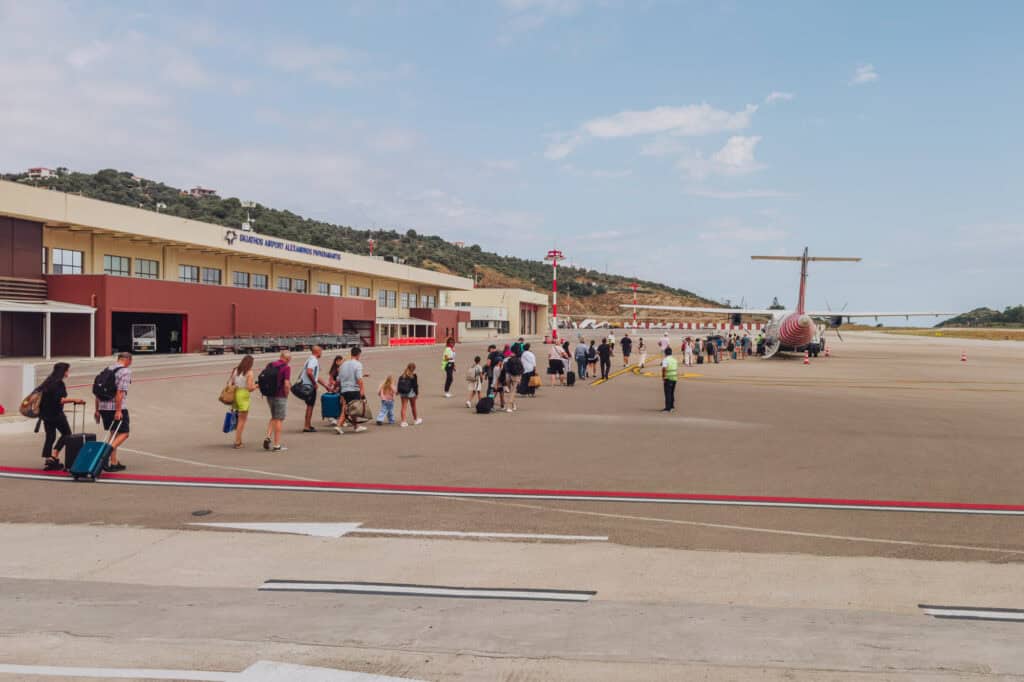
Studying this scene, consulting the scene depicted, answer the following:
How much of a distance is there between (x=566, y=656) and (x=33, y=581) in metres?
4.52

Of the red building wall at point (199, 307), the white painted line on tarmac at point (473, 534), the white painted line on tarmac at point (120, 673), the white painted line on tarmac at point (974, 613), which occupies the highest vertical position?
the red building wall at point (199, 307)

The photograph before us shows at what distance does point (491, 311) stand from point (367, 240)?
→ 67356 mm

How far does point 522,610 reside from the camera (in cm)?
540

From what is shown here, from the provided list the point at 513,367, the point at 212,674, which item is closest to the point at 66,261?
the point at 513,367

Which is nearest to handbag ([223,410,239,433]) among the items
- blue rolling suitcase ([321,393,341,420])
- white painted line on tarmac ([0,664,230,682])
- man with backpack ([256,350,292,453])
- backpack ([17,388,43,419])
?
man with backpack ([256,350,292,453])

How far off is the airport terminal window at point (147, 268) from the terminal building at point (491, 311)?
4211 centimetres

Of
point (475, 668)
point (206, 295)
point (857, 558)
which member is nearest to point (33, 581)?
point (475, 668)

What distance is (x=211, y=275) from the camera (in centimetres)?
4844

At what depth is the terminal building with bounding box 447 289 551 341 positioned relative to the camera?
290ft

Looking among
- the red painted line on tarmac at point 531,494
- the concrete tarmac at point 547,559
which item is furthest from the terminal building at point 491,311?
the red painted line on tarmac at point 531,494

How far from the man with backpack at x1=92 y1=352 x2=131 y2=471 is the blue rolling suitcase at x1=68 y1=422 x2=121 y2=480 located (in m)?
0.37

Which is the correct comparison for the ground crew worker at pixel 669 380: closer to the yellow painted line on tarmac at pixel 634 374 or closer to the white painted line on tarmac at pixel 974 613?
the yellow painted line on tarmac at pixel 634 374

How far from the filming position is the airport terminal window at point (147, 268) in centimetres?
4240

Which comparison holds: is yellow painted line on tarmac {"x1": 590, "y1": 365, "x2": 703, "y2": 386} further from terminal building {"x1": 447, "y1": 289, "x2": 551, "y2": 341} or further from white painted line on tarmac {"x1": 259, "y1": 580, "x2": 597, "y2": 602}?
terminal building {"x1": 447, "y1": 289, "x2": 551, "y2": 341}
